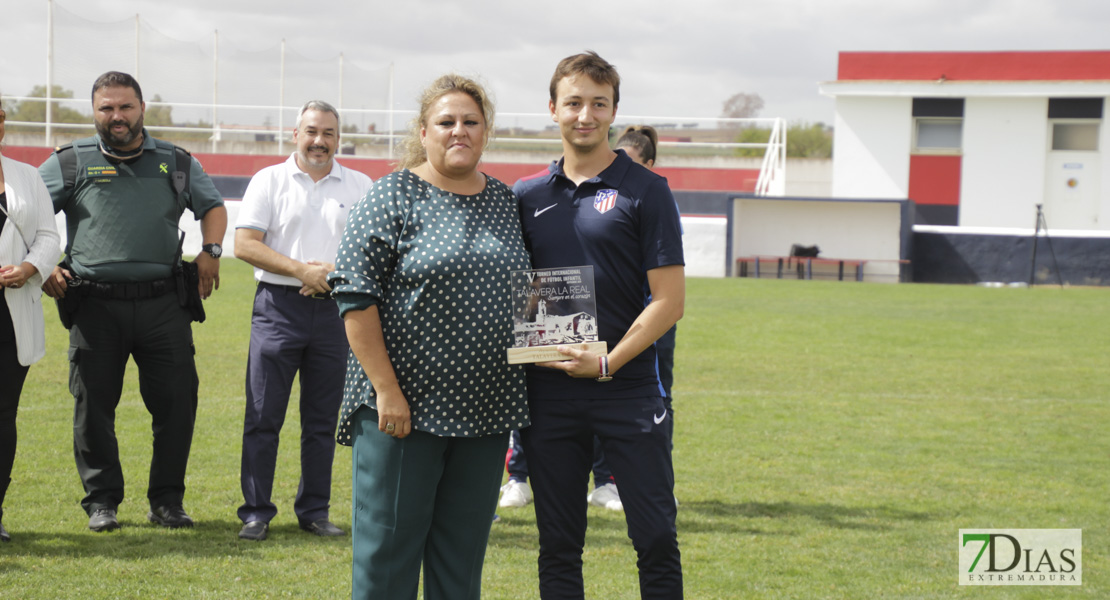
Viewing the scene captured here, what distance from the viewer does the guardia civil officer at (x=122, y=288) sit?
505 cm

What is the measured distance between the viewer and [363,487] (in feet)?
10.6

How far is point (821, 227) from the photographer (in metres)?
28.6

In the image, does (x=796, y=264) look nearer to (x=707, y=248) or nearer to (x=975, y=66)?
(x=707, y=248)

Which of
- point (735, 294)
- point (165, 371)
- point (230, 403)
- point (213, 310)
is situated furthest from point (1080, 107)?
point (165, 371)

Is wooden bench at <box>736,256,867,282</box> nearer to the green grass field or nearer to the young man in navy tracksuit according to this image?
the green grass field

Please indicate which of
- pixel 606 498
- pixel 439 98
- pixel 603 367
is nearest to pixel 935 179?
pixel 606 498

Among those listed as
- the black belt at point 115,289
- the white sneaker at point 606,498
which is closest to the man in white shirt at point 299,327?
the black belt at point 115,289

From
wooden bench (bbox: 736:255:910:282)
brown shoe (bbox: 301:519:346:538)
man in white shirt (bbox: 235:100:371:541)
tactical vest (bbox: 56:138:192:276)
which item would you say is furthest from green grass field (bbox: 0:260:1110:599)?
wooden bench (bbox: 736:255:910:282)

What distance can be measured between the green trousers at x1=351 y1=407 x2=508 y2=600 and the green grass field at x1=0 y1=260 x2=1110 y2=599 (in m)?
1.07

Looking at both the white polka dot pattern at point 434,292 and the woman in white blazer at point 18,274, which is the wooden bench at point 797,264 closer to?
the woman in white blazer at point 18,274

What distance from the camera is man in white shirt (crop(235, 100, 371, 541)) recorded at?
5.12m

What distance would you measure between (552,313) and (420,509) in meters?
0.73

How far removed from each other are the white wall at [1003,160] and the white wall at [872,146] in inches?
71.0

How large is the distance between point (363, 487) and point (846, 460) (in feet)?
15.5
